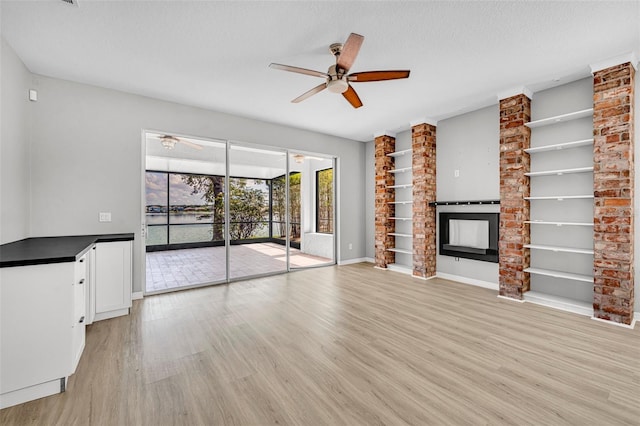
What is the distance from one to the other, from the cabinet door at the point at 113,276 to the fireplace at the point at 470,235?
4676mm

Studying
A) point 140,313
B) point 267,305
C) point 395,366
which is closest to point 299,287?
point 267,305

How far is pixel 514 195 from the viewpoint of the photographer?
368 centimetres

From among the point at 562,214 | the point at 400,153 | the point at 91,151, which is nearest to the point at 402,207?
the point at 400,153

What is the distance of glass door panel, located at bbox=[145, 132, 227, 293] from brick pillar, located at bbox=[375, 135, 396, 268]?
9.93 ft

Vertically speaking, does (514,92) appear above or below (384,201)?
above

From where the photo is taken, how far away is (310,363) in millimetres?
2170

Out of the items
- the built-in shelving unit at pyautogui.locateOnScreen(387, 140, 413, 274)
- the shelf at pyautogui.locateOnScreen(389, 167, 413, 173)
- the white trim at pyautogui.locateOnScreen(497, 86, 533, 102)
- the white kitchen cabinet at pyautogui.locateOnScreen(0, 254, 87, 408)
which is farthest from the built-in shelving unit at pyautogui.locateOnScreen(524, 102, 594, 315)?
the white kitchen cabinet at pyautogui.locateOnScreen(0, 254, 87, 408)

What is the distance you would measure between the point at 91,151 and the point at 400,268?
17.1 ft

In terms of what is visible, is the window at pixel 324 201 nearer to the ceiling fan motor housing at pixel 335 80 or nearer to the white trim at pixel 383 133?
the white trim at pixel 383 133

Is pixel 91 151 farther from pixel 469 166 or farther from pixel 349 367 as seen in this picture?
pixel 469 166

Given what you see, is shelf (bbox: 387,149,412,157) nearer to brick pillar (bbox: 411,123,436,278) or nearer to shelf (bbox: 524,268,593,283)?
brick pillar (bbox: 411,123,436,278)

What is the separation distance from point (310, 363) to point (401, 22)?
2916mm

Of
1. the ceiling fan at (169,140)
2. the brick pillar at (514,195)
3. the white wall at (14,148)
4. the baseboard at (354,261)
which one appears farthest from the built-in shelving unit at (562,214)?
the white wall at (14,148)

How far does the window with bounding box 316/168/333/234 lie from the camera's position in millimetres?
6352
